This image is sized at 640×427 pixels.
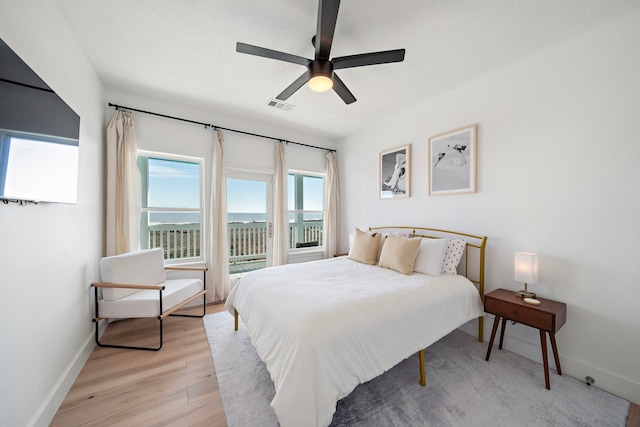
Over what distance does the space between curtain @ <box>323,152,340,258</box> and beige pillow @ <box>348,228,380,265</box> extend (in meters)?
1.39

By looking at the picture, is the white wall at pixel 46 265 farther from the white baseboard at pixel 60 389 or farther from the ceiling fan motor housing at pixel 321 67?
the ceiling fan motor housing at pixel 321 67

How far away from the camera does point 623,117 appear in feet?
5.72

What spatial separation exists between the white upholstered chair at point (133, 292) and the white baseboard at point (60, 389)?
0.28 metres

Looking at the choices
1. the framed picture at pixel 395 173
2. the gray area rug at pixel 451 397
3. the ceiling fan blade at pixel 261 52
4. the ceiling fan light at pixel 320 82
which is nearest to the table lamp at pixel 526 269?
the gray area rug at pixel 451 397

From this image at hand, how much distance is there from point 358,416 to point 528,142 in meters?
2.83

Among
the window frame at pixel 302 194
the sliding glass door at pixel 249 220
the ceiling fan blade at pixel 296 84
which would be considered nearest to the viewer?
the ceiling fan blade at pixel 296 84

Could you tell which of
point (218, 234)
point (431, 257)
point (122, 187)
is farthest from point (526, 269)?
point (122, 187)

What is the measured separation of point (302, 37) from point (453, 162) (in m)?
2.18

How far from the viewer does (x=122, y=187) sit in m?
2.78

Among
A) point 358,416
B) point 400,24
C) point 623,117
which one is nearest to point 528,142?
point 623,117

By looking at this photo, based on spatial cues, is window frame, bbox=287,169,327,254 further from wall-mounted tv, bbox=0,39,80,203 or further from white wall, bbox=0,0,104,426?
wall-mounted tv, bbox=0,39,80,203

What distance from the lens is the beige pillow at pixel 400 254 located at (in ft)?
8.12

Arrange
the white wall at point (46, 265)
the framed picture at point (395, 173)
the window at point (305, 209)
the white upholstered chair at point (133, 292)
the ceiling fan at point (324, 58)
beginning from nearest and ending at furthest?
the white wall at point (46, 265)
the ceiling fan at point (324, 58)
the white upholstered chair at point (133, 292)
the framed picture at point (395, 173)
the window at point (305, 209)

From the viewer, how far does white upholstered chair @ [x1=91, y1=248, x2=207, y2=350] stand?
2.25 meters
